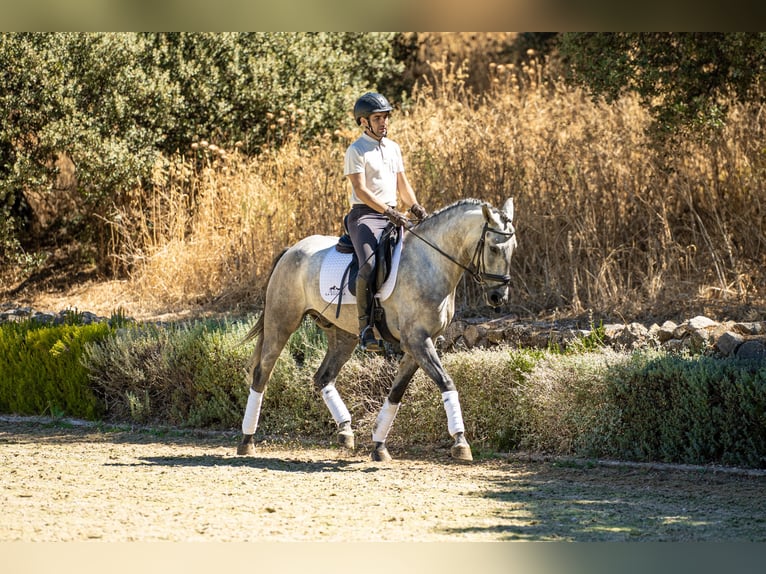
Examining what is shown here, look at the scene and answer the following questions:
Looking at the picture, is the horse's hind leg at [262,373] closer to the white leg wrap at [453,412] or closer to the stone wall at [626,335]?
the white leg wrap at [453,412]

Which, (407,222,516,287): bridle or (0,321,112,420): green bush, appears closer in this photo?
(407,222,516,287): bridle

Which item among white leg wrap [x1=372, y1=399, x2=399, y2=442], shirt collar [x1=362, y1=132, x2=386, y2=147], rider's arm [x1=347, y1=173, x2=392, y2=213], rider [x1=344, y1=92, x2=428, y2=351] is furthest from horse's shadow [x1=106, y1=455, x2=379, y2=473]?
shirt collar [x1=362, y1=132, x2=386, y2=147]

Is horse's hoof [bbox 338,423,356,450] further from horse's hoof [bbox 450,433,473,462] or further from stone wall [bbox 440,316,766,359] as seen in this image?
stone wall [bbox 440,316,766,359]

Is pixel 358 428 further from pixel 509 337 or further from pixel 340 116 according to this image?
pixel 340 116

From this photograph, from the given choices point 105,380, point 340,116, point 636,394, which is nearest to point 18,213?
point 340,116

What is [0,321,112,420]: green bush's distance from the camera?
462 inches

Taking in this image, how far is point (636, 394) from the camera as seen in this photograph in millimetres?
8680

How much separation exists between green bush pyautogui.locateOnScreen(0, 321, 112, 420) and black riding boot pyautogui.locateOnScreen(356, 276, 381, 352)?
4233mm

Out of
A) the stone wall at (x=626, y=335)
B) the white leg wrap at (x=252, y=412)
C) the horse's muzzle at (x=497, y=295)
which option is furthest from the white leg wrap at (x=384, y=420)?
the stone wall at (x=626, y=335)

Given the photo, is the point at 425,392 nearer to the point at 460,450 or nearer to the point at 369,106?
the point at 460,450

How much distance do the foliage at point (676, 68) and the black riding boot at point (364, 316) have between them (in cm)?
548

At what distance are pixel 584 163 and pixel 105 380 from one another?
6521 millimetres

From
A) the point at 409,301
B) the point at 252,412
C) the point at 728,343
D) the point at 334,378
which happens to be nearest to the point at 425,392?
the point at 334,378

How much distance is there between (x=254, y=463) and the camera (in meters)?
9.01
